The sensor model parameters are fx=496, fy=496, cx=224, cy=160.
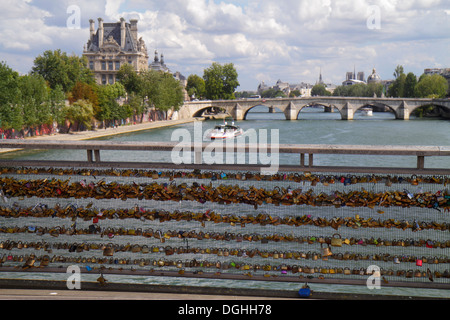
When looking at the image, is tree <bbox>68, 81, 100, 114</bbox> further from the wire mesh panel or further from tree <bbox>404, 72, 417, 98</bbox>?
tree <bbox>404, 72, 417, 98</bbox>

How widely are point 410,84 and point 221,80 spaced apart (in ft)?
124

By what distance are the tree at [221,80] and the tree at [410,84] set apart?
3402 cm

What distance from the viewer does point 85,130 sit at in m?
51.5

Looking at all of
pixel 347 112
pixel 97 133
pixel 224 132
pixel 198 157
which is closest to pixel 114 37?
pixel 347 112

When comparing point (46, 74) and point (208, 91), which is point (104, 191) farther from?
point (208, 91)

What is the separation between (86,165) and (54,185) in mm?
375

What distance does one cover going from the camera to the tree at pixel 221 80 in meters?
97.6

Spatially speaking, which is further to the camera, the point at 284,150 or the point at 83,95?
the point at 83,95

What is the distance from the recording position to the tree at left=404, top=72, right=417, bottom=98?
9800cm

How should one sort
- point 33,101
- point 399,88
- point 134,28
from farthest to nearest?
point 399,88, point 134,28, point 33,101

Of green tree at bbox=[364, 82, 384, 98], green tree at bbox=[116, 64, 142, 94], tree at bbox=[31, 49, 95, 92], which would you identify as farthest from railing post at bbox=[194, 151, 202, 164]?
green tree at bbox=[364, 82, 384, 98]

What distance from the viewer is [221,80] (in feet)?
320

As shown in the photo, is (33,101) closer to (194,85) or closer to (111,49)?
(111,49)

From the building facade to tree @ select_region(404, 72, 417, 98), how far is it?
5180cm
